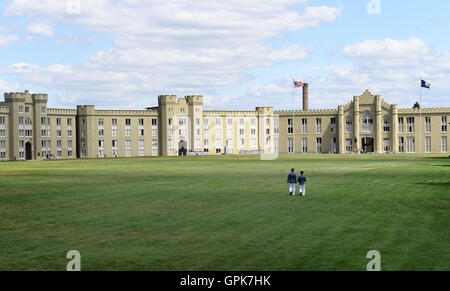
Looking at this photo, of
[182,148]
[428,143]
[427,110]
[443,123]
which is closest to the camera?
[443,123]

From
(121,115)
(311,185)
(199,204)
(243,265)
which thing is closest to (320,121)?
(121,115)

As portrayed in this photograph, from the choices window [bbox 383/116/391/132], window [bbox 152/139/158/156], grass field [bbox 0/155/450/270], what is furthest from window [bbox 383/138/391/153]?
grass field [bbox 0/155/450/270]

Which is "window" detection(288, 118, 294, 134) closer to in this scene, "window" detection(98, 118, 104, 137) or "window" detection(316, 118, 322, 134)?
"window" detection(316, 118, 322, 134)

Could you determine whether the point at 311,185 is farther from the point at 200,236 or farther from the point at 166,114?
the point at 166,114

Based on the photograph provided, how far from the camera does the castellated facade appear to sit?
156m

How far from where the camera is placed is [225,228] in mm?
25406

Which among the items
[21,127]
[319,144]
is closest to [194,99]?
[319,144]

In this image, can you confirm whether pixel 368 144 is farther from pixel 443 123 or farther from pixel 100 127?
pixel 100 127

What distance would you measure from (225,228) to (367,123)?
6046 inches

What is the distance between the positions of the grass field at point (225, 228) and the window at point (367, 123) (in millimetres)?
131912

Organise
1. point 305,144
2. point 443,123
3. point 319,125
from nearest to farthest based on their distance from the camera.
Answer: point 443,123, point 319,125, point 305,144

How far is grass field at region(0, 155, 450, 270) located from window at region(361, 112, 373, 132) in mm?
131912

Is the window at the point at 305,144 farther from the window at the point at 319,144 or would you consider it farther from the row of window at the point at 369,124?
the window at the point at 319,144
